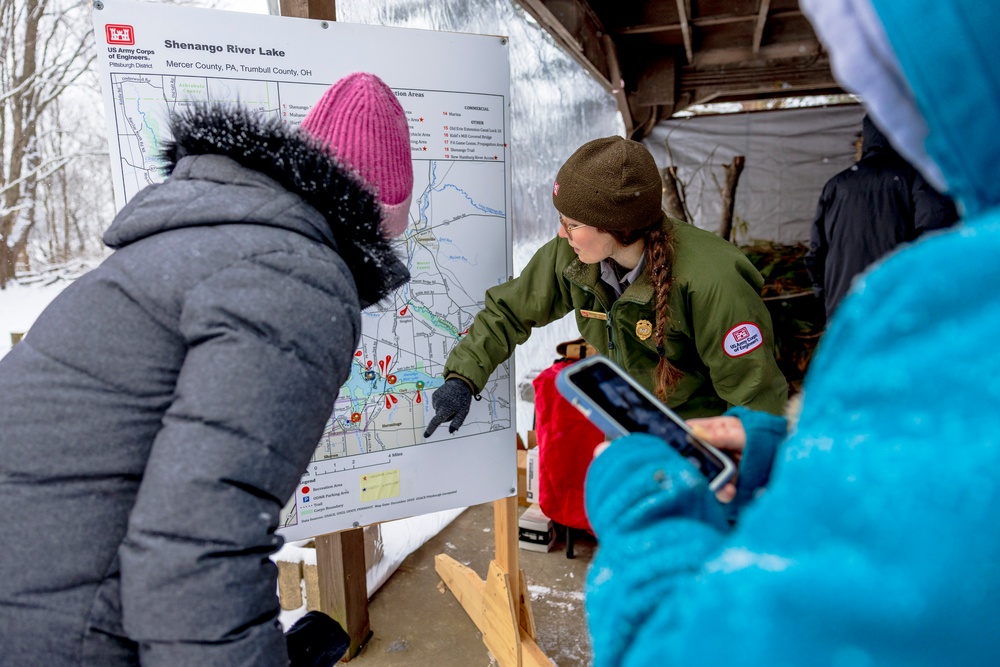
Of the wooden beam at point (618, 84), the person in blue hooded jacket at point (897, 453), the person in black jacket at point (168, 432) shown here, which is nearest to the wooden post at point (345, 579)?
the person in black jacket at point (168, 432)

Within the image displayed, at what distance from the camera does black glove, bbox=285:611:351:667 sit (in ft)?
3.82

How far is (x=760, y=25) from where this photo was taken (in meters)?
4.61

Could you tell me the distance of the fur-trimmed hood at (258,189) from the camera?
987 millimetres

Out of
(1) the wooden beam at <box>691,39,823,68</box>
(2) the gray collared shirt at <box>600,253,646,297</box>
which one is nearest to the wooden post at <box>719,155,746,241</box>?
(1) the wooden beam at <box>691,39,823,68</box>

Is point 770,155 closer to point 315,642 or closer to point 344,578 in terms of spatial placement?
point 344,578

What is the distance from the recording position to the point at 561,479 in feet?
9.93

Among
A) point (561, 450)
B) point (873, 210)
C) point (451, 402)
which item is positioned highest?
point (873, 210)

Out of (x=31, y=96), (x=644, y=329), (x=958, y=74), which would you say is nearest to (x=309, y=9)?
(x=31, y=96)

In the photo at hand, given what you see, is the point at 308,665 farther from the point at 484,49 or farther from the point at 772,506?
the point at 484,49

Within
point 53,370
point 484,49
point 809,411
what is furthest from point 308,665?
point 484,49

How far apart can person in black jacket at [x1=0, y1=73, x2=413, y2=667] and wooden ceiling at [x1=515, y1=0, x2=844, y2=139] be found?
117 inches

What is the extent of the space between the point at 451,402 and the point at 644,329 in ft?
2.06

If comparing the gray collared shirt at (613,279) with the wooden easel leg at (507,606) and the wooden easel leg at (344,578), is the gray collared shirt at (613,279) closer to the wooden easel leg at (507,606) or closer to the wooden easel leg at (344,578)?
the wooden easel leg at (507,606)

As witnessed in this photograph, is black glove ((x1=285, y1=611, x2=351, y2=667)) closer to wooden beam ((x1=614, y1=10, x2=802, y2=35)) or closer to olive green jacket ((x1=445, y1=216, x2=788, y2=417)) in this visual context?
olive green jacket ((x1=445, y1=216, x2=788, y2=417))
